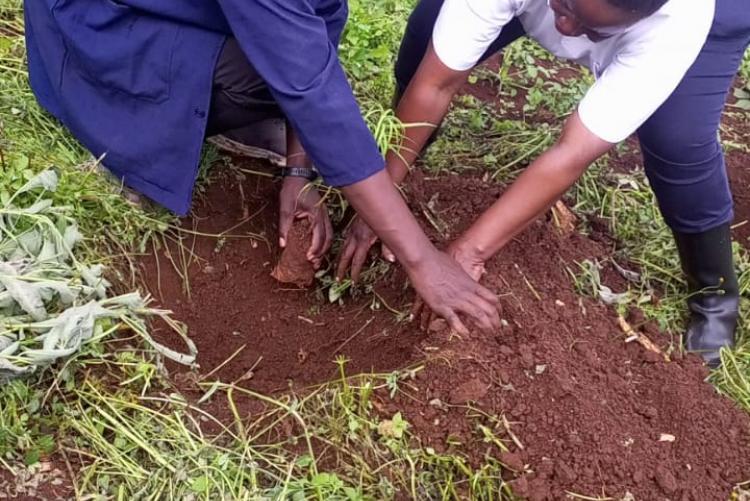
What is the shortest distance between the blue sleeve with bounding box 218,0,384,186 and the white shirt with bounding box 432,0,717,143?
329 millimetres

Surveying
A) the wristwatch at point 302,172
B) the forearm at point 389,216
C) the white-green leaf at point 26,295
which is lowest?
the wristwatch at point 302,172

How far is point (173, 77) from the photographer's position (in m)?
2.07

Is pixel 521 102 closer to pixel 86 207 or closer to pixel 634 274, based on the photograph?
pixel 634 274

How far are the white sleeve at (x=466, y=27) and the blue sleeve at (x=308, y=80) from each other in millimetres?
300

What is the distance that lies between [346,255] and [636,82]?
0.84 meters

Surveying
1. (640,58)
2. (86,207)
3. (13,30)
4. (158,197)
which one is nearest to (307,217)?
(158,197)

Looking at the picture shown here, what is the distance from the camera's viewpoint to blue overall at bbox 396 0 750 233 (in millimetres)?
2039

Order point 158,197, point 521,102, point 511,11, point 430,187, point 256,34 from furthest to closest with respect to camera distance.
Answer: point 521,102, point 430,187, point 158,197, point 511,11, point 256,34

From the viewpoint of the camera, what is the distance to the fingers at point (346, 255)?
2225 mm

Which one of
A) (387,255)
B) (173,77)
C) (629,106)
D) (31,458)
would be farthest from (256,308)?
(629,106)

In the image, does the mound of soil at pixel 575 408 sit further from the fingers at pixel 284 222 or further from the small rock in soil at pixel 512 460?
the fingers at pixel 284 222

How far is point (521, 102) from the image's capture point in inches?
135

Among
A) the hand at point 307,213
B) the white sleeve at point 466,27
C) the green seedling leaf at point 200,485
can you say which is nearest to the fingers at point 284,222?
the hand at point 307,213

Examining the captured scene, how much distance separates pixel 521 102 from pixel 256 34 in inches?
74.7
